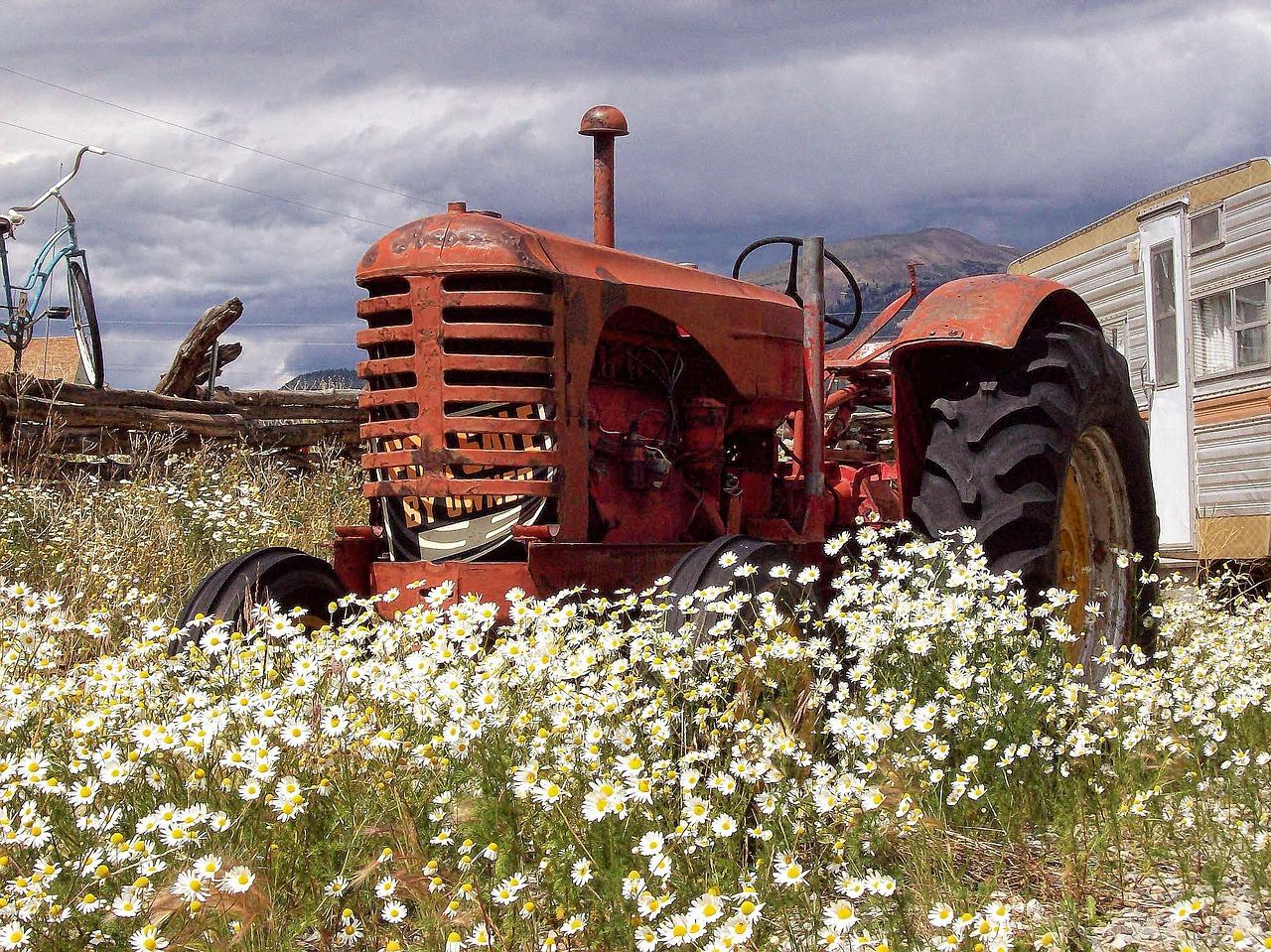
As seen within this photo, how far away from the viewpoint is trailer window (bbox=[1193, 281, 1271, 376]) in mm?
9258

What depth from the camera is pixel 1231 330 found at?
9578 mm

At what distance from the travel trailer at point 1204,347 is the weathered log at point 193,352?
7575 millimetres

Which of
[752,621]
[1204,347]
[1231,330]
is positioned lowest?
[752,621]

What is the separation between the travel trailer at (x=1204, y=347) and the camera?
9258 mm

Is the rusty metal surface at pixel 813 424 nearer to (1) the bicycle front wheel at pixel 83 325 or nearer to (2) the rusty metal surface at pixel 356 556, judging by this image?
(2) the rusty metal surface at pixel 356 556

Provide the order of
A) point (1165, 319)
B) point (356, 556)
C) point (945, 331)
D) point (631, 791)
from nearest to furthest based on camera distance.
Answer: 1. point (631, 791)
2. point (356, 556)
3. point (945, 331)
4. point (1165, 319)

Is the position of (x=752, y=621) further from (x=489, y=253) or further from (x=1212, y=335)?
(x=1212, y=335)

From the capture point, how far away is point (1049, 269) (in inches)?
482

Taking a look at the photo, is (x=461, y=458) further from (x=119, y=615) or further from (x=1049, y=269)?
(x=1049, y=269)

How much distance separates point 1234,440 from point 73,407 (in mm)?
8457

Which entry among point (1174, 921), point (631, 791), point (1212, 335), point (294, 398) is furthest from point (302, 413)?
point (1174, 921)

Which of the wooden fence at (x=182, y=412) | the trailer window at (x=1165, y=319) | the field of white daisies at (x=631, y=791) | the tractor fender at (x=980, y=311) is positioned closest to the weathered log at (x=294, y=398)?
the wooden fence at (x=182, y=412)

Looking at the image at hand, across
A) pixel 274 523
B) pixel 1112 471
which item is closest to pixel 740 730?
pixel 1112 471

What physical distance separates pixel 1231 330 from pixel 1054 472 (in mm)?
5823
